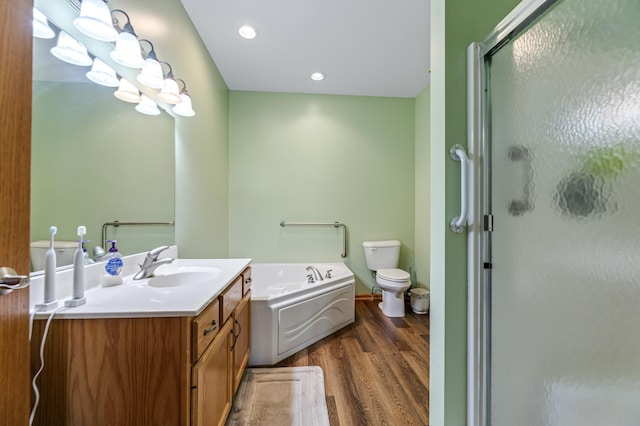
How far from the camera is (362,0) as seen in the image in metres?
1.78

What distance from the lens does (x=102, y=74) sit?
118 cm

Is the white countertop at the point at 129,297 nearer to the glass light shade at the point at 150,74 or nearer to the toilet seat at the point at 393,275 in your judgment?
the glass light shade at the point at 150,74

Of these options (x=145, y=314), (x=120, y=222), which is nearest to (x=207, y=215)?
(x=120, y=222)

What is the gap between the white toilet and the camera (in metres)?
2.60

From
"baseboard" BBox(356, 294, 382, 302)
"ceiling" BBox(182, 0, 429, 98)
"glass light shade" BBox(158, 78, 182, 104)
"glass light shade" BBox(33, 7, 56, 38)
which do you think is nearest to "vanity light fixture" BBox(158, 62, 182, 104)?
"glass light shade" BBox(158, 78, 182, 104)

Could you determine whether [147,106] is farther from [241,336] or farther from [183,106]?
[241,336]

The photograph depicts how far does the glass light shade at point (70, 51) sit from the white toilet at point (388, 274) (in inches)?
107

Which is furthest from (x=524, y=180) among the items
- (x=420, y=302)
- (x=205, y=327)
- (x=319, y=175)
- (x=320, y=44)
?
(x=319, y=175)

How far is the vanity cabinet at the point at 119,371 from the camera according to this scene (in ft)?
2.52

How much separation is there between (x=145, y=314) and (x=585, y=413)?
1.34 metres

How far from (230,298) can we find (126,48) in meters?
1.36

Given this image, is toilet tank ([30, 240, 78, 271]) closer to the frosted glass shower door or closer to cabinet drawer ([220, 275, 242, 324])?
cabinet drawer ([220, 275, 242, 324])

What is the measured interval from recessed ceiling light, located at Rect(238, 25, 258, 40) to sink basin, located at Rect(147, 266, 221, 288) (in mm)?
1978

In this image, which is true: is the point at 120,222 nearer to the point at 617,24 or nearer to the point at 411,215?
the point at 617,24
